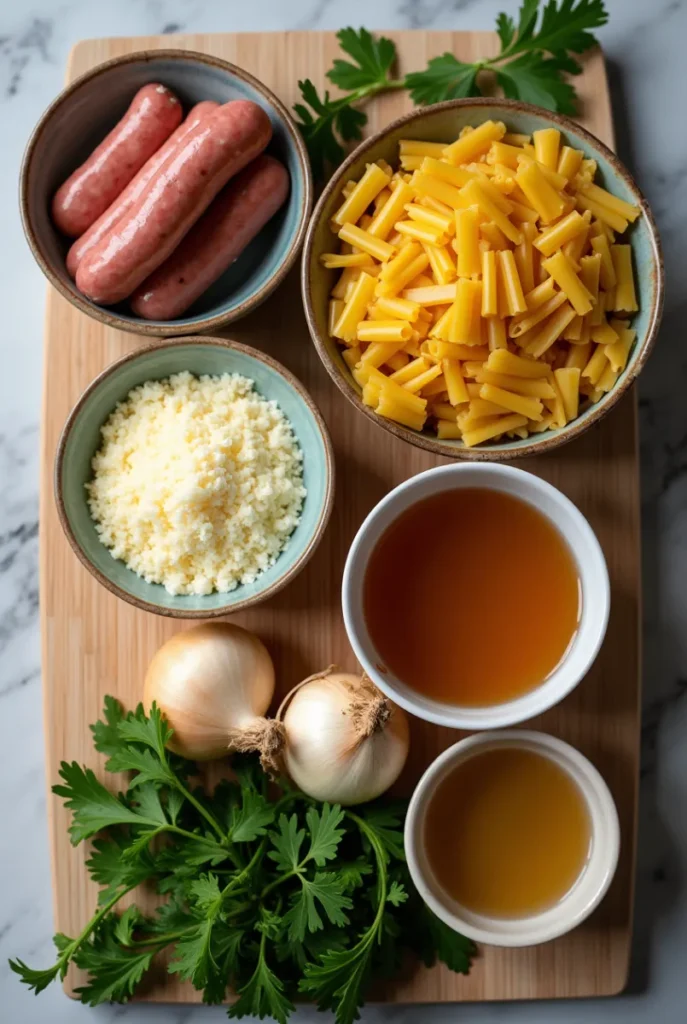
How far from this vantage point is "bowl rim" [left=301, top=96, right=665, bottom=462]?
129 centimetres

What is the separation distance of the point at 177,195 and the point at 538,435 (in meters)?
0.61

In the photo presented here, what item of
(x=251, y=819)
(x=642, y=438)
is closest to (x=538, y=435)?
(x=642, y=438)

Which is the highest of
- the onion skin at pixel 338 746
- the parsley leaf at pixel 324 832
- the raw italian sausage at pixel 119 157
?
the raw italian sausage at pixel 119 157

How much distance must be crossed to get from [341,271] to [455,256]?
0.19 meters

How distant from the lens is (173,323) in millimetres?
1382

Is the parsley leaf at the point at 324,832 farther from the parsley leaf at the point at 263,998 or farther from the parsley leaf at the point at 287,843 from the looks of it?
the parsley leaf at the point at 263,998

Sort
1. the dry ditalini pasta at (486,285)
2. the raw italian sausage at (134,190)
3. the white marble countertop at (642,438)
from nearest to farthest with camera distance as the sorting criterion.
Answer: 1. the dry ditalini pasta at (486,285)
2. the raw italian sausage at (134,190)
3. the white marble countertop at (642,438)

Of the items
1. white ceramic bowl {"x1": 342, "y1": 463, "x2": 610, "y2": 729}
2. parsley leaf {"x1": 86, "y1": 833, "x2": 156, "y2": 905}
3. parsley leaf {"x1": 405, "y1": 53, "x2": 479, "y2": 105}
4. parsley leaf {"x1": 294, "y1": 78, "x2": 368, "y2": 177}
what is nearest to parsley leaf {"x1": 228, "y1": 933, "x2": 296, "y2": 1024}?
parsley leaf {"x1": 86, "y1": 833, "x2": 156, "y2": 905}

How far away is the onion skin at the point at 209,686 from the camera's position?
1358mm

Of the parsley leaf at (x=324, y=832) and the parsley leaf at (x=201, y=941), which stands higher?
the parsley leaf at (x=324, y=832)

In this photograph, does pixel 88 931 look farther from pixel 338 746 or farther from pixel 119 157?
pixel 119 157

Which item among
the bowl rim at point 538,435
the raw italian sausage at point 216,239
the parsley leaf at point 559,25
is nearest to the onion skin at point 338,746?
the bowl rim at point 538,435

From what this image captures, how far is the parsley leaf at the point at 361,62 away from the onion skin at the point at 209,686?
0.86 meters

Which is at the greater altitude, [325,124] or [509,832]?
[325,124]
